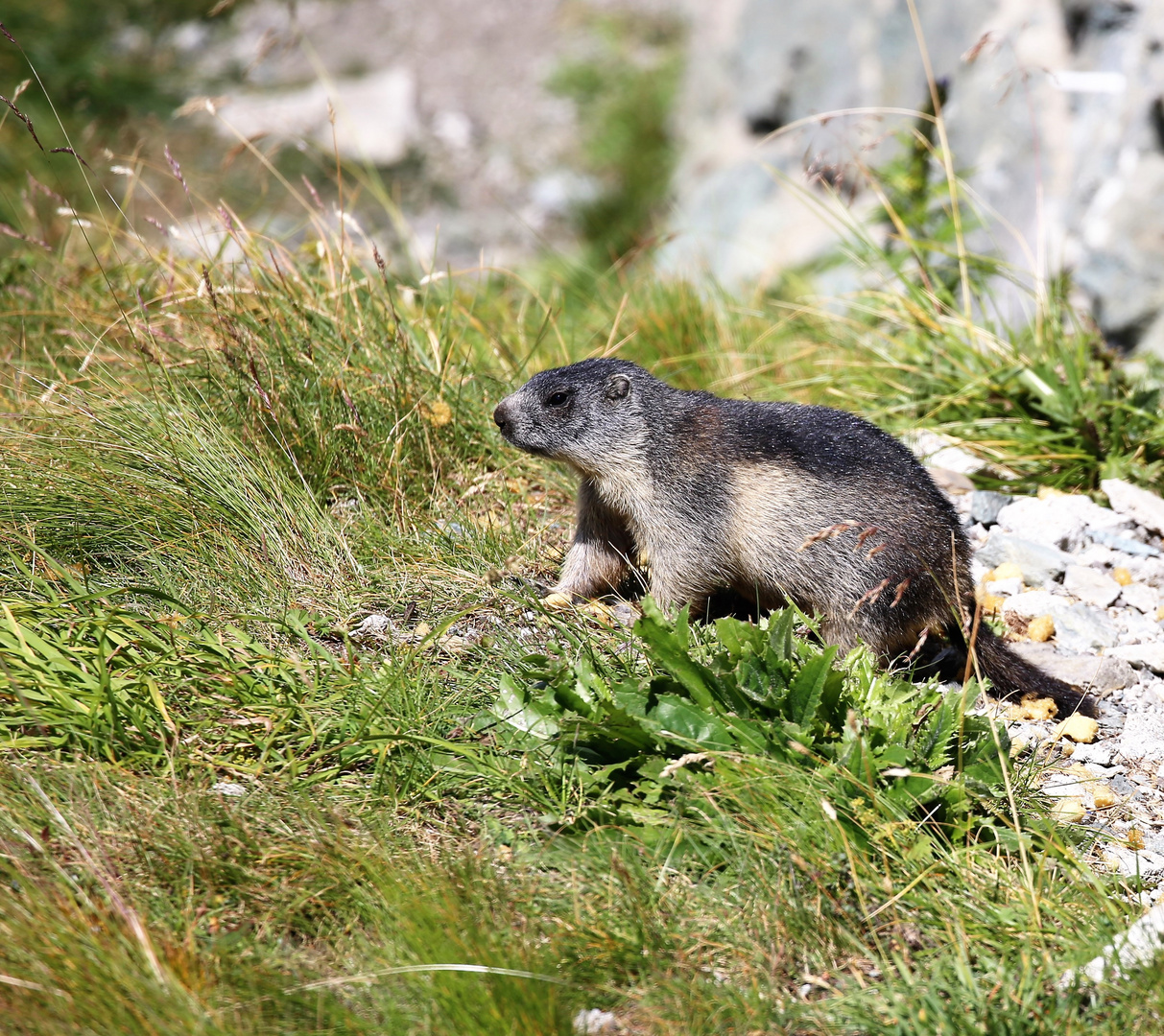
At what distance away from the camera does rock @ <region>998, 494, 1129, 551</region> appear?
5.38 meters

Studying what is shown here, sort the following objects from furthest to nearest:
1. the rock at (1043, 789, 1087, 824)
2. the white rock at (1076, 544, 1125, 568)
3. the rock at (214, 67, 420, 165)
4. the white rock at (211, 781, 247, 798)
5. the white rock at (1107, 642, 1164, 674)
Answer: the rock at (214, 67, 420, 165), the white rock at (1076, 544, 1125, 568), the white rock at (1107, 642, 1164, 674), the rock at (1043, 789, 1087, 824), the white rock at (211, 781, 247, 798)

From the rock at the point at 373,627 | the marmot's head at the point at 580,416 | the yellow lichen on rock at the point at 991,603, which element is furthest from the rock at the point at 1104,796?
→ the rock at the point at 373,627

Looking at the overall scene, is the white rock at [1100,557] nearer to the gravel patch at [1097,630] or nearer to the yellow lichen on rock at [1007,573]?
the gravel patch at [1097,630]

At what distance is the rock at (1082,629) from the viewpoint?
4.73 meters

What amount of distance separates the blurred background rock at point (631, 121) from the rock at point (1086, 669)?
2.68 meters

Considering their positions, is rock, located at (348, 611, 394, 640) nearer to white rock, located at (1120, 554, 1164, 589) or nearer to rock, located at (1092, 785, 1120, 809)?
rock, located at (1092, 785, 1120, 809)

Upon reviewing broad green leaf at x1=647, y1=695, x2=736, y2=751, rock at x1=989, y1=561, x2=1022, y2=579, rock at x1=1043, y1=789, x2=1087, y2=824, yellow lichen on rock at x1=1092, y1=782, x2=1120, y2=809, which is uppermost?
broad green leaf at x1=647, y1=695, x2=736, y2=751

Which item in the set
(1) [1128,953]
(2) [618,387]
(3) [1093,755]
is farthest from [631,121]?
(1) [1128,953]

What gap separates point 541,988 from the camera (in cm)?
272

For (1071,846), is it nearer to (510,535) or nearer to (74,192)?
(510,535)

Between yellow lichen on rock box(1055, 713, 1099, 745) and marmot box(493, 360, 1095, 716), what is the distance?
0.25 ft

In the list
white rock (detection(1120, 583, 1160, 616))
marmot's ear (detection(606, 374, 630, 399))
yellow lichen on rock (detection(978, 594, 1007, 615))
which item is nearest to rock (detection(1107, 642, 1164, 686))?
white rock (detection(1120, 583, 1160, 616))

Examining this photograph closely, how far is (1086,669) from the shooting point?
4500mm

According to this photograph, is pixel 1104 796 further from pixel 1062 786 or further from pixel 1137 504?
pixel 1137 504
